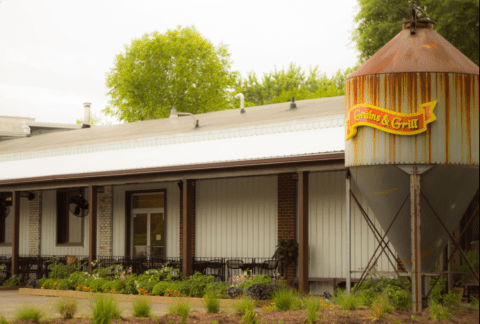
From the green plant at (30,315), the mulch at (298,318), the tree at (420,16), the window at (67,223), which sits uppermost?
the tree at (420,16)

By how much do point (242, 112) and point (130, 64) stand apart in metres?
23.8

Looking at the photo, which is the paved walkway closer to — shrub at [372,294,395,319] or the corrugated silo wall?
shrub at [372,294,395,319]

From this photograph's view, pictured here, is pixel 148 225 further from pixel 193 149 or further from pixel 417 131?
pixel 417 131

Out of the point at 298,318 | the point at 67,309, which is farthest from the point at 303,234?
the point at 67,309

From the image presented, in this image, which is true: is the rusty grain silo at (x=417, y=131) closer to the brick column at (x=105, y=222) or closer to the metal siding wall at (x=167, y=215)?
the metal siding wall at (x=167, y=215)

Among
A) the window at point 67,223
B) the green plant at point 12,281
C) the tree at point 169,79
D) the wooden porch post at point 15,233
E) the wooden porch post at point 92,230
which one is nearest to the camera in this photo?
the wooden porch post at point 92,230

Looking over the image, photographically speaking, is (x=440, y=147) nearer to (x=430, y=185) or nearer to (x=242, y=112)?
(x=430, y=185)

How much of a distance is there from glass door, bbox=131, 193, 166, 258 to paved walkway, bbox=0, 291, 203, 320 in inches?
135

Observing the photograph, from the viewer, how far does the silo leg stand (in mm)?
9766

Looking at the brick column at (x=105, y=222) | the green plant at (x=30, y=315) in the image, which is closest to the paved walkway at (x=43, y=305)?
the green plant at (x=30, y=315)

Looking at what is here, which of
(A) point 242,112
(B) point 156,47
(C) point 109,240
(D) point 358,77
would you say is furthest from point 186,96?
(D) point 358,77

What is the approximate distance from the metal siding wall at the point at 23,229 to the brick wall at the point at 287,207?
9826 mm

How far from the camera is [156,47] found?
45156 mm

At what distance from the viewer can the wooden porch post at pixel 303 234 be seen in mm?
13156
